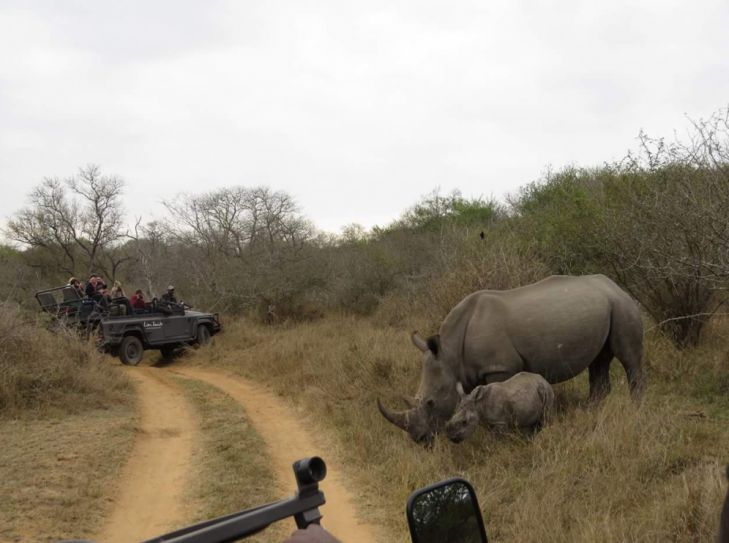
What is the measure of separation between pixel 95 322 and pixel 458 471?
12.3m

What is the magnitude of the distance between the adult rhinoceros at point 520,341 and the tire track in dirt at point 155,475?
241 cm

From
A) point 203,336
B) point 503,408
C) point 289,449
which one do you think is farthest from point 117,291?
point 503,408

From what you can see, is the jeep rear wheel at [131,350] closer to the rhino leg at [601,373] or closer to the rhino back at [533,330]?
the rhino back at [533,330]

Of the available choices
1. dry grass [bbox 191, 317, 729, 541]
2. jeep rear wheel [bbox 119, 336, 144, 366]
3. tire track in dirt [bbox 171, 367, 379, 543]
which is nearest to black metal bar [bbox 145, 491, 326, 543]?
dry grass [bbox 191, 317, 729, 541]

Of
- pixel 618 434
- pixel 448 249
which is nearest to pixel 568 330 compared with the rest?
pixel 618 434

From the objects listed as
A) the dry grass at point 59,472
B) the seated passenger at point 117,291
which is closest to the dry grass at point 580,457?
the dry grass at point 59,472

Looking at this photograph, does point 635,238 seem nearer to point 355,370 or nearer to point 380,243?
point 355,370

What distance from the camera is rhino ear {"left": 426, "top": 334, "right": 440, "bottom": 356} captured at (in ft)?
22.8

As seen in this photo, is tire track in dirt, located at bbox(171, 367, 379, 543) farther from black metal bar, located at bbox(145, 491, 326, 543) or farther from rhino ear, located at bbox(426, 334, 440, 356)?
black metal bar, located at bbox(145, 491, 326, 543)

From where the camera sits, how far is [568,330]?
7.09 m

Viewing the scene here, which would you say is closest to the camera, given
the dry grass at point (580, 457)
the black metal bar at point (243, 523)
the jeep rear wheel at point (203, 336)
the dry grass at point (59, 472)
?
the black metal bar at point (243, 523)

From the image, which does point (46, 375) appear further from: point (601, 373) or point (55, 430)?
point (601, 373)

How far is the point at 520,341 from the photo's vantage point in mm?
7047

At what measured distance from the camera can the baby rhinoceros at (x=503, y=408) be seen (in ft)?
20.3
